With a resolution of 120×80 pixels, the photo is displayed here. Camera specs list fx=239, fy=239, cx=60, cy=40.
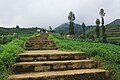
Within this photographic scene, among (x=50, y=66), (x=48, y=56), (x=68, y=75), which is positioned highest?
(x=48, y=56)

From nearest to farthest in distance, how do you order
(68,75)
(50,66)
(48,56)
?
1. (68,75)
2. (50,66)
3. (48,56)

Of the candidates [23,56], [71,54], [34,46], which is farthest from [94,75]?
[34,46]

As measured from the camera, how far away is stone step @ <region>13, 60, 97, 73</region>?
6.59m

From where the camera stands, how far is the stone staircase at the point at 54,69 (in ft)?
20.0

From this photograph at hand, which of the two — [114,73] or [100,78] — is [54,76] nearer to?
[100,78]

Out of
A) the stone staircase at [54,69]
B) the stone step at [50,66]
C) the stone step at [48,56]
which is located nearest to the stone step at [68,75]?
the stone staircase at [54,69]

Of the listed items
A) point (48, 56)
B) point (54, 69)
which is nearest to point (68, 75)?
point (54, 69)

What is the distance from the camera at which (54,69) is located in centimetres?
681

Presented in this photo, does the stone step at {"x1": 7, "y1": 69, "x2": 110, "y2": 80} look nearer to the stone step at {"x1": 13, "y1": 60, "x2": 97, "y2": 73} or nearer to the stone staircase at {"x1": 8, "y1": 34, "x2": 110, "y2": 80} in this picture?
the stone staircase at {"x1": 8, "y1": 34, "x2": 110, "y2": 80}

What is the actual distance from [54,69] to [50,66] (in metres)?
0.15

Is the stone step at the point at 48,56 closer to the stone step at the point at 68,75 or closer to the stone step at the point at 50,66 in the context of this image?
the stone step at the point at 50,66

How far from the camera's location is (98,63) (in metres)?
7.26

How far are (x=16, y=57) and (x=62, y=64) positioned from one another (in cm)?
141

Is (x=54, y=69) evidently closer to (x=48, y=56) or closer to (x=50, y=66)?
(x=50, y=66)
